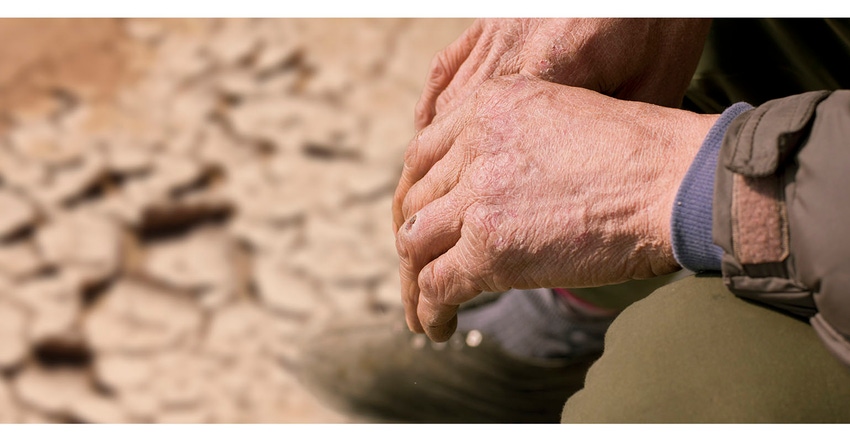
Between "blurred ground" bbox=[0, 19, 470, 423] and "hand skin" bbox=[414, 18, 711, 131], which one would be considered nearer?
"hand skin" bbox=[414, 18, 711, 131]

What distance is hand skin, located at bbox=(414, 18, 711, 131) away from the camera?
0.85 meters

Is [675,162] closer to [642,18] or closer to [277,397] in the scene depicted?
[642,18]

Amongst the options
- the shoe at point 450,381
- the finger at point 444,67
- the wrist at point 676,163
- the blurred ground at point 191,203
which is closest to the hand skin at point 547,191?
the wrist at point 676,163

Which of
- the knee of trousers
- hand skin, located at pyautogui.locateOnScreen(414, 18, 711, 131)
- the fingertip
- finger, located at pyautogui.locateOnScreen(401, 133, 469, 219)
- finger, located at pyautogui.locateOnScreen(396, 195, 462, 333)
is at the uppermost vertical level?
hand skin, located at pyautogui.locateOnScreen(414, 18, 711, 131)

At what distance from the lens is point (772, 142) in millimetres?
579

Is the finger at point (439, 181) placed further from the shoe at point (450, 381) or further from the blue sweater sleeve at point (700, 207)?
the shoe at point (450, 381)

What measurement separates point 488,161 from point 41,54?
1.27 metres

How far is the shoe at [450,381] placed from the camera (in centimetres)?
123

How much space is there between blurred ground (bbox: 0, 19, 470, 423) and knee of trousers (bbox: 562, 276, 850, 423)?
28.7 inches

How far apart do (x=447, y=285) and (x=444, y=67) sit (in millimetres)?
328

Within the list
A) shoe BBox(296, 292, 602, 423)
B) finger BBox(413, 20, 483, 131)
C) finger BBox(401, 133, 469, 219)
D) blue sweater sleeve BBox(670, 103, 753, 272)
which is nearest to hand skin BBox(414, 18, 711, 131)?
finger BBox(413, 20, 483, 131)

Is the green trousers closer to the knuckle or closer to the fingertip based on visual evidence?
the fingertip

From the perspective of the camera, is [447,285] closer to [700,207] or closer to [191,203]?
[700,207]

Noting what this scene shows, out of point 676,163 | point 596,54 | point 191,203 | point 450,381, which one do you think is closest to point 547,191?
point 676,163
